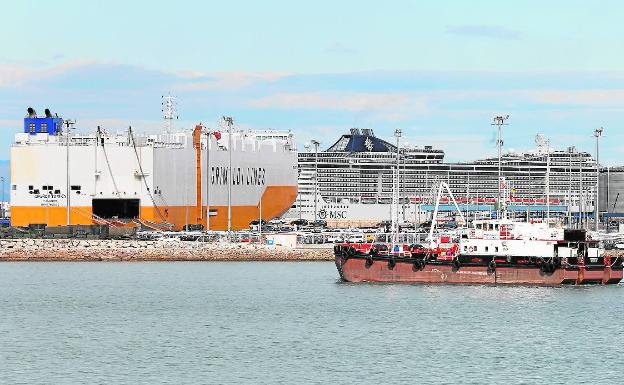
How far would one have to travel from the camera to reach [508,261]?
218 ft

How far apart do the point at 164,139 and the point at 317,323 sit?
2449 inches

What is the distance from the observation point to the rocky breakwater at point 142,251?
8906 centimetres

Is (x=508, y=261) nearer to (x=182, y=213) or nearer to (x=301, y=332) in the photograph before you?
(x=301, y=332)

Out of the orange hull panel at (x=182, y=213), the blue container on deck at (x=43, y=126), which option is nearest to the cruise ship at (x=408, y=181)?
the orange hull panel at (x=182, y=213)

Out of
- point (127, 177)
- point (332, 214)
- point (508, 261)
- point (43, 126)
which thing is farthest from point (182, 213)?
point (508, 261)

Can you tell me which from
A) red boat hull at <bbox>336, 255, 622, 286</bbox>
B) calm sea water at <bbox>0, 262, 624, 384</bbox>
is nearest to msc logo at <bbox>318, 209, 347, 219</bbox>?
calm sea water at <bbox>0, 262, 624, 384</bbox>

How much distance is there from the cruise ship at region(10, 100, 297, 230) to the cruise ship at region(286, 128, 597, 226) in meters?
31.0

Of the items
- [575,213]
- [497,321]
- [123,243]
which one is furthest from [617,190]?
[497,321]

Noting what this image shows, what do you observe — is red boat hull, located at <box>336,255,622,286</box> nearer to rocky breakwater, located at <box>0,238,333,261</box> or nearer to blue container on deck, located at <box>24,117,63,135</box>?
rocky breakwater, located at <box>0,238,333,261</box>

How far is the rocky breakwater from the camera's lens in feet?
292

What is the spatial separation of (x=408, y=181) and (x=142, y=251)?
73484 mm

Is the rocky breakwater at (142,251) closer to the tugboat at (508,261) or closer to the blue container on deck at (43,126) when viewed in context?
the blue container on deck at (43,126)

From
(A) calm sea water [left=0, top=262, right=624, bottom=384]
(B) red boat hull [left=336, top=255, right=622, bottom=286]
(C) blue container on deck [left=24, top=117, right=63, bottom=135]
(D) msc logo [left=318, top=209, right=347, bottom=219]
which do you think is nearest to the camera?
(A) calm sea water [left=0, top=262, right=624, bottom=384]

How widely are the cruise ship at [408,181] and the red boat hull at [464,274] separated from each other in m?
75.9
